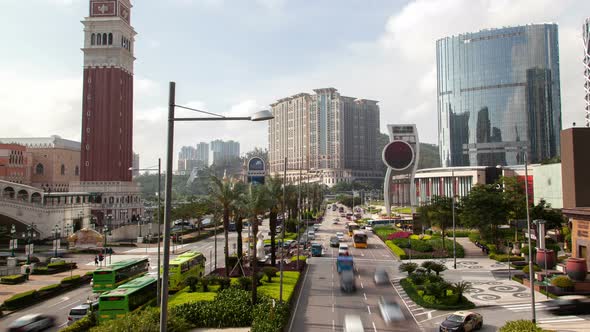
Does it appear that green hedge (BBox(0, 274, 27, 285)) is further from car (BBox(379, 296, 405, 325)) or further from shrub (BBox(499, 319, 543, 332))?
shrub (BBox(499, 319, 543, 332))

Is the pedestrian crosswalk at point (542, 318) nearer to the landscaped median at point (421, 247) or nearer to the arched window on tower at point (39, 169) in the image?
the landscaped median at point (421, 247)

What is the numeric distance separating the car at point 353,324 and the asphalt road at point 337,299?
1.16 feet

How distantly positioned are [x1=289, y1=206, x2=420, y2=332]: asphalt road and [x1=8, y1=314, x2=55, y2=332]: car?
45.4 feet

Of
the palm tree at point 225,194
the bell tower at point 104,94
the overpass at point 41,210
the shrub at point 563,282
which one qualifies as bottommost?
the shrub at point 563,282

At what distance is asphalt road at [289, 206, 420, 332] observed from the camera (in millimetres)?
25281

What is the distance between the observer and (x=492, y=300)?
30969 mm

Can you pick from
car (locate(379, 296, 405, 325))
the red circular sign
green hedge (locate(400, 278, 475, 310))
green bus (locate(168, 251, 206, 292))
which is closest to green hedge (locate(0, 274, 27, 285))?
green bus (locate(168, 251, 206, 292))

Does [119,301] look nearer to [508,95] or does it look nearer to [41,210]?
[41,210]

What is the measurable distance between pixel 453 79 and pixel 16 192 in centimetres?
15682

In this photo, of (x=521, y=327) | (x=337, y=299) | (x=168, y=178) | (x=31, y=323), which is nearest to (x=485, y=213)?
(x=337, y=299)

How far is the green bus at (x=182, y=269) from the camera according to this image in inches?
1298

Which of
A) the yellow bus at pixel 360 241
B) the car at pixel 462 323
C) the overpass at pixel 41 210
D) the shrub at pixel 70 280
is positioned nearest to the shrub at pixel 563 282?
the car at pixel 462 323

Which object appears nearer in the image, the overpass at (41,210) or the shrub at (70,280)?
the shrub at (70,280)

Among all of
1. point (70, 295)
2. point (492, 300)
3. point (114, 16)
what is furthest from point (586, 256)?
point (114, 16)
